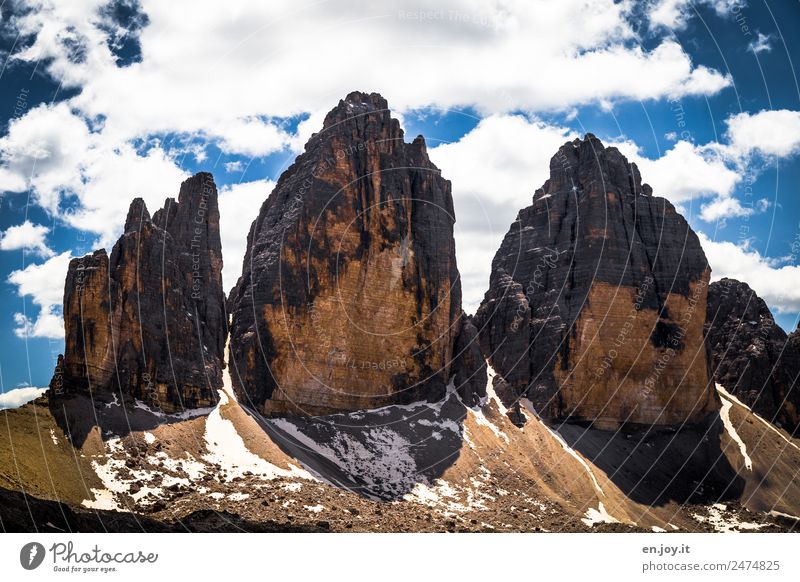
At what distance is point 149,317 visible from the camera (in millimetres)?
103000

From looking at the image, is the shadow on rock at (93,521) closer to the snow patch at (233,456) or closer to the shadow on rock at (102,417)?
the snow patch at (233,456)

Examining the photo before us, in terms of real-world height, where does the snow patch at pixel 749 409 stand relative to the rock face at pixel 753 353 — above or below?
below

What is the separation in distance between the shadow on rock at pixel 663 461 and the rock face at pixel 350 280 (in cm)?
2480

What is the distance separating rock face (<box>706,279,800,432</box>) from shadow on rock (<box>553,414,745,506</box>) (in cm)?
1724

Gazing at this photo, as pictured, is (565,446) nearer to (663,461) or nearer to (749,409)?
(663,461)

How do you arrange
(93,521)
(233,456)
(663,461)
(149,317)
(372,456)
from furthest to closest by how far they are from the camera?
(663,461)
(372,456)
(149,317)
(233,456)
(93,521)

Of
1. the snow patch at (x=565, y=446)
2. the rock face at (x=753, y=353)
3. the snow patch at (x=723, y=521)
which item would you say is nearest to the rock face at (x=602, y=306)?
the snow patch at (x=565, y=446)

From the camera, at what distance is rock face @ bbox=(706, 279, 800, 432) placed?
157875 millimetres

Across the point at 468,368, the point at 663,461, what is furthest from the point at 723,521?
the point at 468,368

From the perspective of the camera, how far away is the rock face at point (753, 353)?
157875 millimetres

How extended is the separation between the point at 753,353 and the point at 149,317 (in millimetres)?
111912

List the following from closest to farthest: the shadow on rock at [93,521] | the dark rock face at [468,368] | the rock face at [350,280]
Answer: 1. the shadow on rock at [93,521]
2. the rock face at [350,280]
3. the dark rock face at [468,368]

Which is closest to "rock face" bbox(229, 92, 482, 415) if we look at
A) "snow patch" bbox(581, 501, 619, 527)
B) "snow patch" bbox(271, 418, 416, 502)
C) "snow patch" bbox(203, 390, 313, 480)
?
"snow patch" bbox(271, 418, 416, 502)

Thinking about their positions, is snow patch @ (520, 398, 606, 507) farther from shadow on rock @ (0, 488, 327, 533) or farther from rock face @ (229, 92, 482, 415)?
shadow on rock @ (0, 488, 327, 533)
